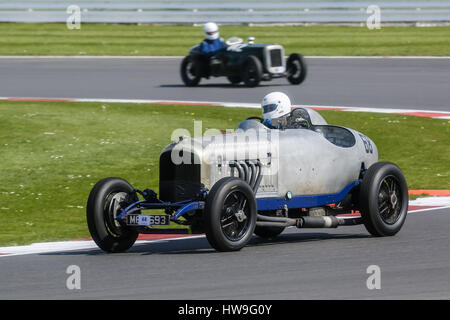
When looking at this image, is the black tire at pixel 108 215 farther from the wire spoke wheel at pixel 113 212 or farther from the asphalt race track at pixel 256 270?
the asphalt race track at pixel 256 270

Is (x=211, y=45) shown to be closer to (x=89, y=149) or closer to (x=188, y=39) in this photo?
(x=89, y=149)

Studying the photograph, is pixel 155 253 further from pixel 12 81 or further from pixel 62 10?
pixel 62 10

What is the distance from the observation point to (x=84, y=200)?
13.1 metres

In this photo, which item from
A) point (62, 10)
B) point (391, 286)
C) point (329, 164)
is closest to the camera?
point (391, 286)

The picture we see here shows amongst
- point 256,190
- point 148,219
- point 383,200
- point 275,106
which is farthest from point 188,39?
point 148,219

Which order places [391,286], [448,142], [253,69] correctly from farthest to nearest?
[253,69] → [448,142] → [391,286]

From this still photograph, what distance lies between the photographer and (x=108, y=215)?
31.1 ft

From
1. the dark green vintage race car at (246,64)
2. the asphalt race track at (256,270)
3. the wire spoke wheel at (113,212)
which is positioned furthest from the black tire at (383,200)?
the dark green vintage race car at (246,64)

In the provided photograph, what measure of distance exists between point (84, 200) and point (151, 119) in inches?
256

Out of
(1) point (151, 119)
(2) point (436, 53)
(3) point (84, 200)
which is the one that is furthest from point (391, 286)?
(2) point (436, 53)

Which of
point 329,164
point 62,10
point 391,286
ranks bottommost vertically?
point 391,286

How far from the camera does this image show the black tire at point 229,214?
882 centimetres

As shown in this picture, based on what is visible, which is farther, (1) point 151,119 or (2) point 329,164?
(1) point 151,119

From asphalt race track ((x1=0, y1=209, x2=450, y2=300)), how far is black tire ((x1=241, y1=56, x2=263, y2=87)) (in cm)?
1441
